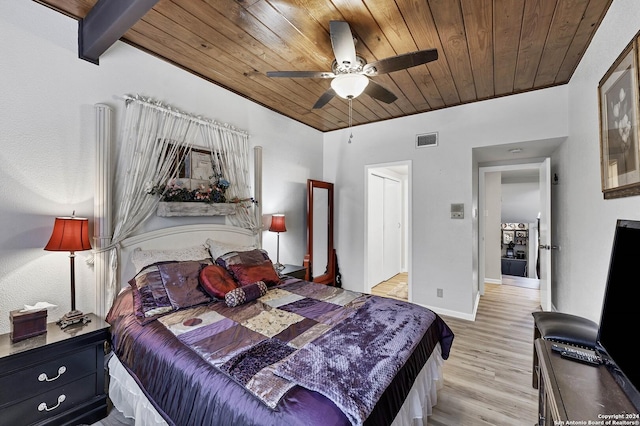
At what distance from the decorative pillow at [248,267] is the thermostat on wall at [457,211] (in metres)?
2.57

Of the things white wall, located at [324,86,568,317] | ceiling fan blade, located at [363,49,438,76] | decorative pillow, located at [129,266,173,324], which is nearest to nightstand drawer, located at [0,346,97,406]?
decorative pillow, located at [129,266,173,324]

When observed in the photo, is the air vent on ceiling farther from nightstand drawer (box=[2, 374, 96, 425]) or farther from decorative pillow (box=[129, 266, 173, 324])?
nightstand drawer (box=[2, 374, 96, 425])

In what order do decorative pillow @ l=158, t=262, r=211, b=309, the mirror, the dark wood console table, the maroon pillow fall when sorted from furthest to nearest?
the mirror < the maroon pillow < decorative pillow @ l=158, t=262, r=211, b=309 < the dark wood console table

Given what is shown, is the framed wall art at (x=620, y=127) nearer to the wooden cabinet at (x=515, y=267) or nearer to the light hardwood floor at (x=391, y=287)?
the light hardwood floor at (x=391, y=287)

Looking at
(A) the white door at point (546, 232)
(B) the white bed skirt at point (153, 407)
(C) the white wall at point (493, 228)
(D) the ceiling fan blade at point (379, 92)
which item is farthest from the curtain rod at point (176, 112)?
(C) the white wall at point (493, 228)

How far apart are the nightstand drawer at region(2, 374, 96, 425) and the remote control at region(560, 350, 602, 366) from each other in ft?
9.46

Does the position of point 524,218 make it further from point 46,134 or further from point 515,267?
point 46,134

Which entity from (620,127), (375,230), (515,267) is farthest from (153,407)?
(515,267)

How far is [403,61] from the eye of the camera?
189cm

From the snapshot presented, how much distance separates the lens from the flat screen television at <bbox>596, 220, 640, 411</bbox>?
1.04 m

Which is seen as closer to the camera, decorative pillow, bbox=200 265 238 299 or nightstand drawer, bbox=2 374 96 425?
nightstand drawer, bbox=2 374 96 425

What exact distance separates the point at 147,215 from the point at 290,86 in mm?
2046

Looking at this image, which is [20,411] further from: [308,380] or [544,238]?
[544,238]

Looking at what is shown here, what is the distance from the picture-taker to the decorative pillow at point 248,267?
2.49 meters
